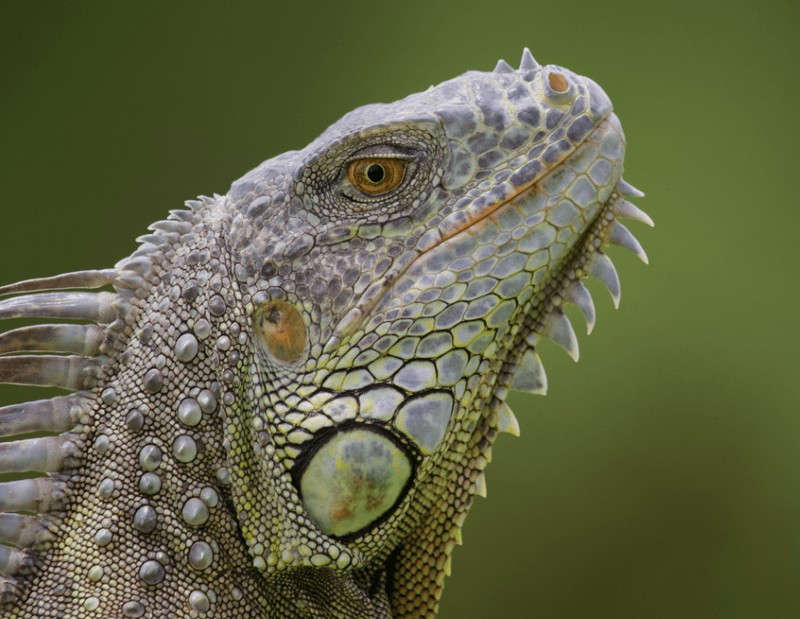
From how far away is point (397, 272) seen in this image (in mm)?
1865

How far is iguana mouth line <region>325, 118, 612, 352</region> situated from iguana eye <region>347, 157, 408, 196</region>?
0.53 ft

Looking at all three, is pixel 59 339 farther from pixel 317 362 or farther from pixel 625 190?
pixel 625 190

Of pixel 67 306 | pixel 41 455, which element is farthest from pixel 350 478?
pixel 67 306

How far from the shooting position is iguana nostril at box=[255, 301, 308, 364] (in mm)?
1875

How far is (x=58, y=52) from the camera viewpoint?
4.41 meters

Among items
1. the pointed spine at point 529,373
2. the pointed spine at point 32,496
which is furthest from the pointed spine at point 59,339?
the pointed spine at point 529,373

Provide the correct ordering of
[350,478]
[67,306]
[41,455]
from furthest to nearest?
[67,306] → [41,455] → [350,478]

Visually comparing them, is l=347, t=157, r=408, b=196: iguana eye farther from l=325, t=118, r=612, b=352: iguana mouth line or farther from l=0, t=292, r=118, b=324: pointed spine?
l=0, t=292, r=118, b=324: pointed spine

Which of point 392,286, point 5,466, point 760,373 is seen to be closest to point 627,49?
point 760,373

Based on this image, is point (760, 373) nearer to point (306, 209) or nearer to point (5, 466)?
point (306, 209)

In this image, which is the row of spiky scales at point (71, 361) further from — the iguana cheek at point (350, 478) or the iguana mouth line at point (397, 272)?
the iguana cheek at point (350, 478)

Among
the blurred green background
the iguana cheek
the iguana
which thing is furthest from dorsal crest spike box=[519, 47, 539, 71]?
the blurred green background

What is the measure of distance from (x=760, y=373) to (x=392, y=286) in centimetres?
299

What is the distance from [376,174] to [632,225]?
8.90 feet
